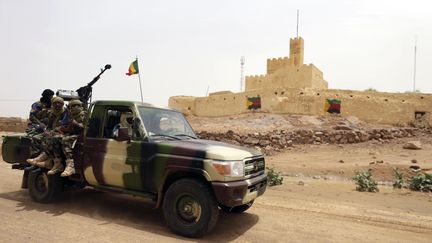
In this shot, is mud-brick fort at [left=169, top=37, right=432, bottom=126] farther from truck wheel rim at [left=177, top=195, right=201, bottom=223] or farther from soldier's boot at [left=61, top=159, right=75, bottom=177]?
truck wheel rim at [left=177, top=195, right=201, bottom=223]

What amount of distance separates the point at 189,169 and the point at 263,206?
8.84 ft

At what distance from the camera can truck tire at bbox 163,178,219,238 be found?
4859 mm

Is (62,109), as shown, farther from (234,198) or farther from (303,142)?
(303,142)

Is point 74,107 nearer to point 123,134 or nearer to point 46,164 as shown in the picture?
point 46,164

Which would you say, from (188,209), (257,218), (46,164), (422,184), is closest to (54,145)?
(46,164)

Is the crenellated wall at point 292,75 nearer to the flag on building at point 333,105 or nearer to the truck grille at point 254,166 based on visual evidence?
the flag on building at point 333,105

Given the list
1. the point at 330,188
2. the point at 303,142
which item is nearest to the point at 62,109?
the point at 330,188

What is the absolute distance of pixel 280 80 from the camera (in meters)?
36.2

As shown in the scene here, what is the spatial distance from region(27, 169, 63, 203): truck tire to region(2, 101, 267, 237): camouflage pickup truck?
0.7 inches

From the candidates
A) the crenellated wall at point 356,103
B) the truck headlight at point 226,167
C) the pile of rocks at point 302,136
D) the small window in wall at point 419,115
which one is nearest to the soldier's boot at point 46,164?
the truck headlight at point 226,167

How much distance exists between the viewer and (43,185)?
22.4 feet

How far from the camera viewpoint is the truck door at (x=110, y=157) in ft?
17.9

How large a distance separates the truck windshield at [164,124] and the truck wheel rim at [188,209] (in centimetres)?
108

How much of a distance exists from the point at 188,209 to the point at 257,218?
1579 millimetres
